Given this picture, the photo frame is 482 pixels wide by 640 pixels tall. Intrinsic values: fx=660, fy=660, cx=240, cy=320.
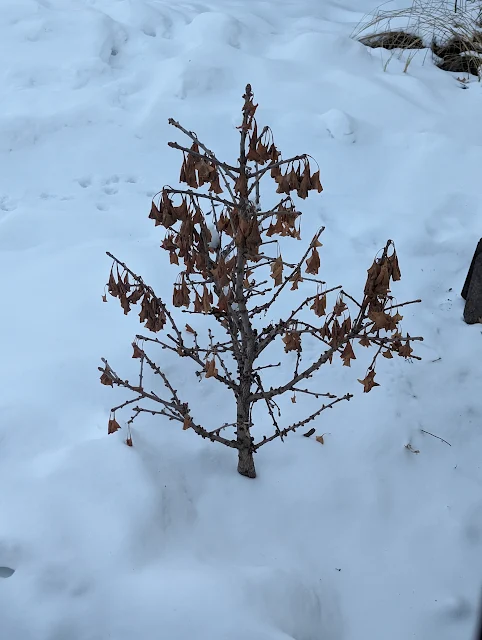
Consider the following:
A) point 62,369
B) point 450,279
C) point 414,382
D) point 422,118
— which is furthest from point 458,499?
point 422,118

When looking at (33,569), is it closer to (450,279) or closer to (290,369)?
(290,369)

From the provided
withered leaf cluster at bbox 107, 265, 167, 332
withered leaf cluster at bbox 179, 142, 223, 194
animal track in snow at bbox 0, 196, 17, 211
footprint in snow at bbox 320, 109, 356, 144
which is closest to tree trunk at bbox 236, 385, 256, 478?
withered leaf cluster at bbox 107, 265, 167, 332

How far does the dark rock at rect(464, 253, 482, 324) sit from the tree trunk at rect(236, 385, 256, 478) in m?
1.27

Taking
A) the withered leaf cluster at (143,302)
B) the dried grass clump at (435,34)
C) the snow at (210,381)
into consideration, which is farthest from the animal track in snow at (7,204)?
the dried grass clump at (435,34)

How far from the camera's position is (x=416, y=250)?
3221 mm

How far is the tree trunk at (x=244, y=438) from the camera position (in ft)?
6.79

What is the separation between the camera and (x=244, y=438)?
2123mm

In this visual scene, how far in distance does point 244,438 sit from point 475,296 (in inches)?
51.6

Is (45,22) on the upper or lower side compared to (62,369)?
upper

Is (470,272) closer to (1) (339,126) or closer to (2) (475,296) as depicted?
(2) (475,296)

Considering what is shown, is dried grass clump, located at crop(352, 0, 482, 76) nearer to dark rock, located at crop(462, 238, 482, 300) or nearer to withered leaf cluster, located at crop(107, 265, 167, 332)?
dark rock, located at crop(462, 238, 482, 300)

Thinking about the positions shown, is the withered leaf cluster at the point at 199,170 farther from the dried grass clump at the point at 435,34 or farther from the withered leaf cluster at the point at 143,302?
the dried grass clump at the point at 435,34

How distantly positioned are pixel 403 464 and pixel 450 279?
112cm

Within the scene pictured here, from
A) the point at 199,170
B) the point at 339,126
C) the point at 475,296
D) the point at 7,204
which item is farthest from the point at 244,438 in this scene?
the point at 339,126
